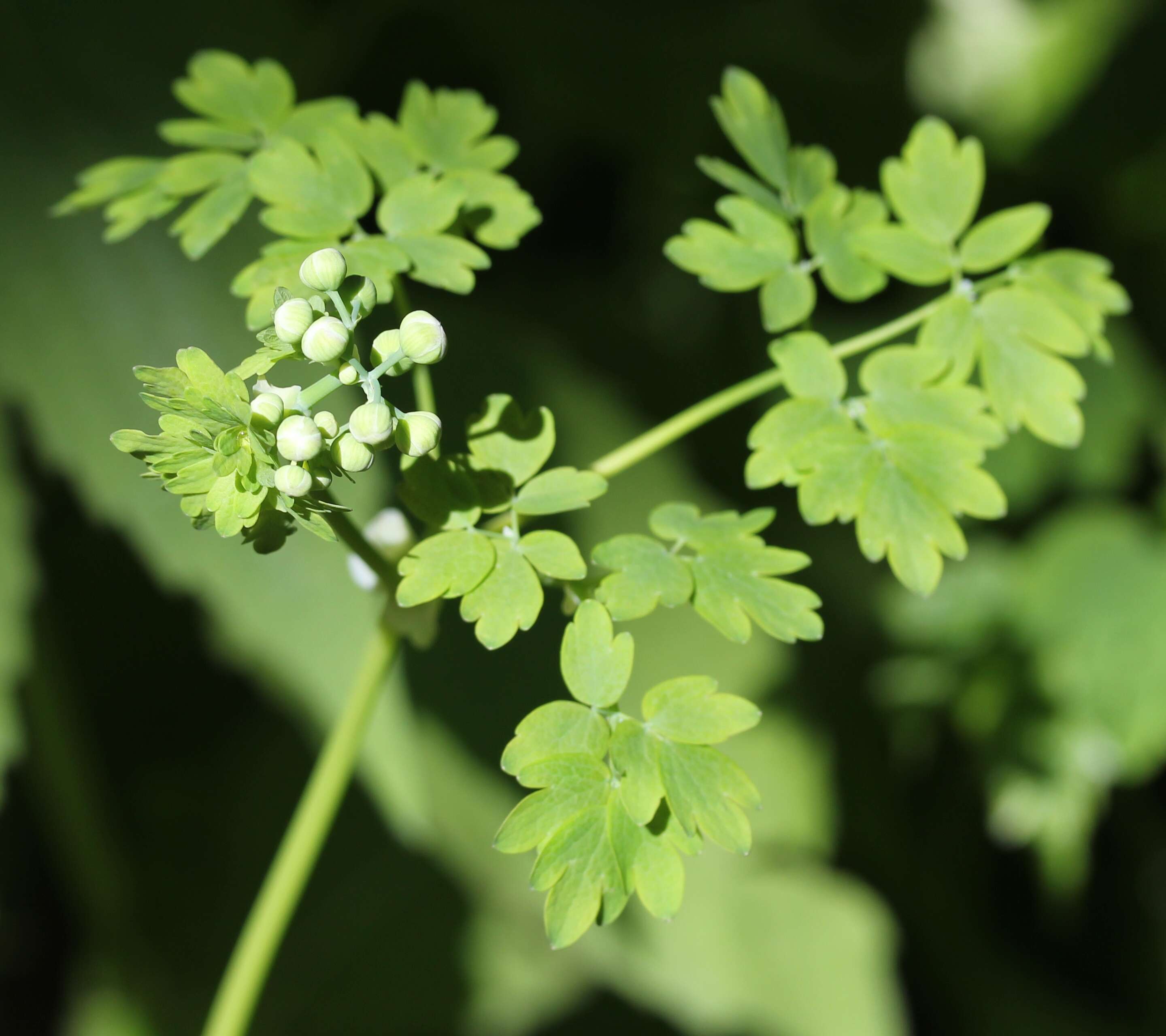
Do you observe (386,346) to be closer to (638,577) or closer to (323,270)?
(323,270)

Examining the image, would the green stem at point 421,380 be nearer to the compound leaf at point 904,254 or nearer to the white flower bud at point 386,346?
the white flower bud at point 386,346

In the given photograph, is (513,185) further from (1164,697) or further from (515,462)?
(1164,697)

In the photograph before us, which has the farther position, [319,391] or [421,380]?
[421,380]

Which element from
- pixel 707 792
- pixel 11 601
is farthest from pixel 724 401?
pixel 11 601

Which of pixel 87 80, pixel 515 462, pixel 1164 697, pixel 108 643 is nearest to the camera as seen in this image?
pixel 515 462

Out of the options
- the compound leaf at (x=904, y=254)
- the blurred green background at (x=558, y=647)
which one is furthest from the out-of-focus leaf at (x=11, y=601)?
the compound leaf at (x=904, y=254)

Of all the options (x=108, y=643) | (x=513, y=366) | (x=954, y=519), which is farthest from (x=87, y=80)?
(x=954, y=519)
